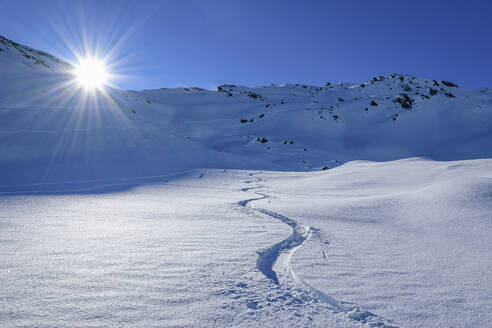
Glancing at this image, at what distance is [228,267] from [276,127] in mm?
15667

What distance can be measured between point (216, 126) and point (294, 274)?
53.0ft

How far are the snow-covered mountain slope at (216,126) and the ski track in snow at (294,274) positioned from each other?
5012mm

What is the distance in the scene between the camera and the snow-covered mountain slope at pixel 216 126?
7.05 metres

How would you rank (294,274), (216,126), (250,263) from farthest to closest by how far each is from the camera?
(216,126)
(250,263)
(294,274)

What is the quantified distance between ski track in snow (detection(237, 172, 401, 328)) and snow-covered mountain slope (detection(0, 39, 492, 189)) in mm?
5012

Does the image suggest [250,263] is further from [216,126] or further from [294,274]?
[216,126]

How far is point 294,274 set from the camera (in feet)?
5.46

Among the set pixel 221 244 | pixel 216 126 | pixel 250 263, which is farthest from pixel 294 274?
pixel 216 126

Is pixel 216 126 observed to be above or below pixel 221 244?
above

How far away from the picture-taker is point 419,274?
1.71 metres

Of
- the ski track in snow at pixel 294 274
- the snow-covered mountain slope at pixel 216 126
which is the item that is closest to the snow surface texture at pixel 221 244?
the ski track in snow at pixel 294 274

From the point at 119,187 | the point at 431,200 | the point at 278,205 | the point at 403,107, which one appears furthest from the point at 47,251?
the point at 403,107

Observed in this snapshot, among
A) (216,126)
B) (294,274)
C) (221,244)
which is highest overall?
(216,126)

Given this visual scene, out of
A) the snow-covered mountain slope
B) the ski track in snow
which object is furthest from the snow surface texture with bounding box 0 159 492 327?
the snow-covered mountain slope
